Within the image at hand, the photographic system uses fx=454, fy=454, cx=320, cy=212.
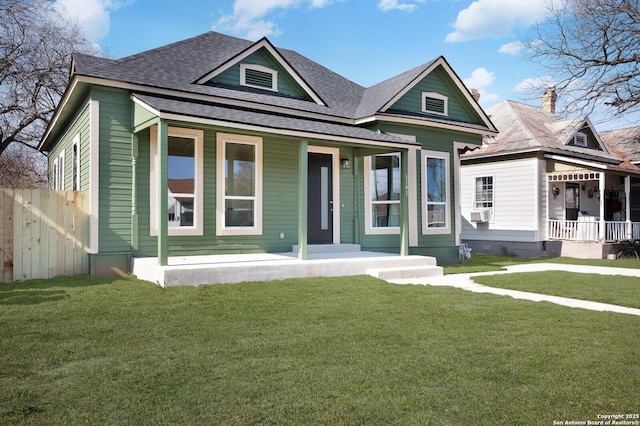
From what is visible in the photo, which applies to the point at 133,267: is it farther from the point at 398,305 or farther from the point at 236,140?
the point at 398,305

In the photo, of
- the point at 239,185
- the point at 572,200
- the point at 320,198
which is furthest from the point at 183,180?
the point at 572,200

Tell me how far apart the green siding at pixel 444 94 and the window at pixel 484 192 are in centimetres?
449

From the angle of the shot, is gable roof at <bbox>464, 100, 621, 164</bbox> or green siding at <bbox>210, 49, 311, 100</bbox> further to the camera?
gable roof at <bbox>464, 100, 621, 164</bbox>

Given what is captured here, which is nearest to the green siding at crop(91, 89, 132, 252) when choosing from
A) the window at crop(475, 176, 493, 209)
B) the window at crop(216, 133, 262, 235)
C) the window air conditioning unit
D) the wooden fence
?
the wooden fence

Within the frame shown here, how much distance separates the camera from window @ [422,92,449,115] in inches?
492

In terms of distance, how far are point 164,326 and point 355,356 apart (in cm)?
219

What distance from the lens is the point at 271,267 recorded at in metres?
7.90

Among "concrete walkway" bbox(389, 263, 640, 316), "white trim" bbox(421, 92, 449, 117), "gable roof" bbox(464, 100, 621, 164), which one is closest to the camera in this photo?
"concrete walkway" bbox(389, 263, 640, 316)

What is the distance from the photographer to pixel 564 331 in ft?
16.3

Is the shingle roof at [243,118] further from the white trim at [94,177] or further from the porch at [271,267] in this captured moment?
the porch at [271,267]

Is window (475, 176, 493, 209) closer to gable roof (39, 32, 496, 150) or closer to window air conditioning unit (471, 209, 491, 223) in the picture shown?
window air conditioning unit (471, 209, 491, 223)

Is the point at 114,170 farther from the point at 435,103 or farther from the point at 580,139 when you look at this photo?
the point at 580,139

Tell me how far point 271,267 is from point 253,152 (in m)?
3.06

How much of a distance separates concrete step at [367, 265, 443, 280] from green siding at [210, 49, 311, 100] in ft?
15.6
